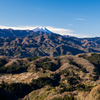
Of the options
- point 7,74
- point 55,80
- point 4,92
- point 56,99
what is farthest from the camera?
point 7,74

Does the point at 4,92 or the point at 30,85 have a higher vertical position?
the point at 4,92

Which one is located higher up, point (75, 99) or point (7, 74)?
point (75, 99)

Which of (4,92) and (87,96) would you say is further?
(4,92)

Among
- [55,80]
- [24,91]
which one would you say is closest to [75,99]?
[24,91]

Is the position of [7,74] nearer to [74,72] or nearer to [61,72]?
[61,72]

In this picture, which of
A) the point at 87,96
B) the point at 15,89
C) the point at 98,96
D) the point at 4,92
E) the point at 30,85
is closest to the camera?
the point at 98,96

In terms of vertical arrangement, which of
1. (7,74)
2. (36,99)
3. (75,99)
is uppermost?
(75,99)

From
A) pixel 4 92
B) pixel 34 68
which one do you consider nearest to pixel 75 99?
pixel 4 92

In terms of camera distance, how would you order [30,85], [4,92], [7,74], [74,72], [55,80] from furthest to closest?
1. [74,72]
2. [7,74]
3. [55,80]
4. [30,85]
5. [4,92]

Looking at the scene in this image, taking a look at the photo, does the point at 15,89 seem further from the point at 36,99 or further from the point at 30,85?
the point at 36,99
